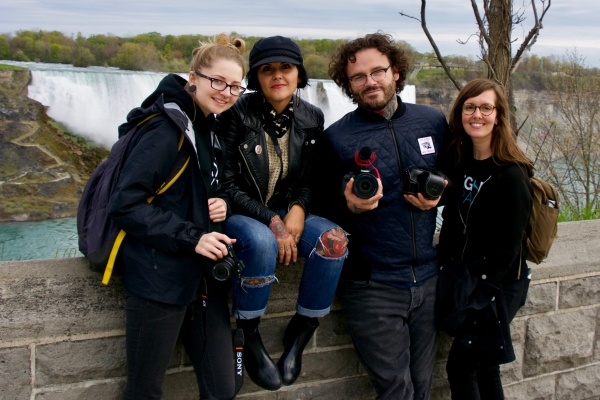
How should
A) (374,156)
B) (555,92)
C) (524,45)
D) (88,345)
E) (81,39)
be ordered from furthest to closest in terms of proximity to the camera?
1. (81,39)
2. (555,92)
3. (524,45)
4. (374,156)
5. (88,345)

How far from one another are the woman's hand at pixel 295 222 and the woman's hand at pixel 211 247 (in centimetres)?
38

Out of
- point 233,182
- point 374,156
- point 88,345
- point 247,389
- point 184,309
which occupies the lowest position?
point 247,389

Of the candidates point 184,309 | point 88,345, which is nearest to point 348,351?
point 184,309

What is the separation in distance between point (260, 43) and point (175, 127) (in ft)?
1.89

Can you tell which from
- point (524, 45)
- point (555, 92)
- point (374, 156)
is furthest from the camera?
point (555, 92)

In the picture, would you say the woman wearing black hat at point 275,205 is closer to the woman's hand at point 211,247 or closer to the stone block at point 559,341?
the woman's hand at point 211,247

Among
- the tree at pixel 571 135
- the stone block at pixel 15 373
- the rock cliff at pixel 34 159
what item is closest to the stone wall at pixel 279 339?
the stone block at pixel 15 373

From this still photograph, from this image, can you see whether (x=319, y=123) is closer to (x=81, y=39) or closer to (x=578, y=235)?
(x=578, y=235)

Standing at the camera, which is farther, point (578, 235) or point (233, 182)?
point (578, 235)

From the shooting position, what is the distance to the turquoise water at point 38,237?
735cm

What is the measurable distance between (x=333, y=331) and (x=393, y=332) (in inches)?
12.0

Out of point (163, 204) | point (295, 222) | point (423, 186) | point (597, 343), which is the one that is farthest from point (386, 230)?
point (597, 343)

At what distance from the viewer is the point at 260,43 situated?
2195 mm

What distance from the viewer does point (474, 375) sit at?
2.37m
